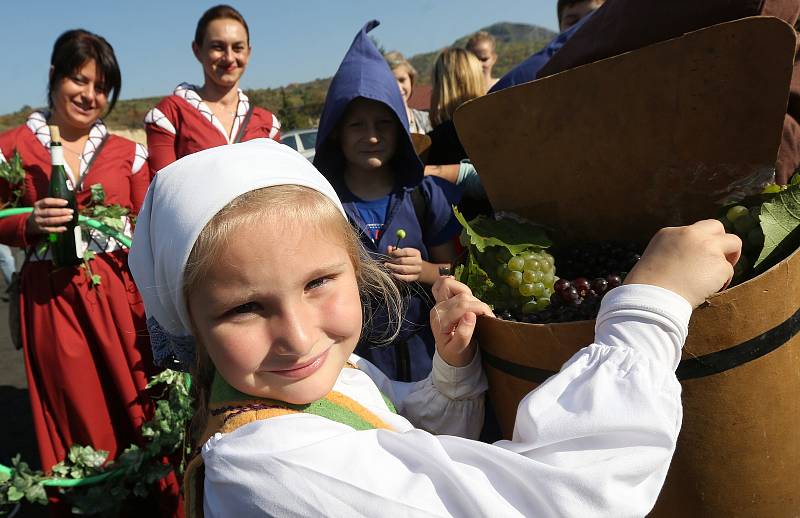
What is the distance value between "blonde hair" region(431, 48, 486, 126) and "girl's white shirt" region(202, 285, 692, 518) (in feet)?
11.2

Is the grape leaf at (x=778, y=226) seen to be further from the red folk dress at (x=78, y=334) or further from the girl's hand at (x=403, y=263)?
the red folk dress at (x=78, y=334)

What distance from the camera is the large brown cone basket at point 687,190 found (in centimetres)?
102

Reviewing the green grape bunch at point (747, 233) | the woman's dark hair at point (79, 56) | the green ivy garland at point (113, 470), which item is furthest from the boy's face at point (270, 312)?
the woman's dark hair at point (79, 56)

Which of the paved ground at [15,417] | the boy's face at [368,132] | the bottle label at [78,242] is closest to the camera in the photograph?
the boy's face at [368,132]

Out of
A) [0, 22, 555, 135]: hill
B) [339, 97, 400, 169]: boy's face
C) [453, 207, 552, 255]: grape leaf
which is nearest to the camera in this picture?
[453, 207, 552, 255]: grape leaf

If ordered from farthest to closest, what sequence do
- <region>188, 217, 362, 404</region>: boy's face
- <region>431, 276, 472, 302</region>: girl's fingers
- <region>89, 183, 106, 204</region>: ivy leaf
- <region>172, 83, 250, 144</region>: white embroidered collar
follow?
<region>172, 83, 250, 144</region>: white embroidered collar
<region>89, 183, 106, 204</region>: ivy leaf
<region>431, 276, 472, 302</region>: girl's fingers
<region>188, 217, 362, 404</region>: boy's face

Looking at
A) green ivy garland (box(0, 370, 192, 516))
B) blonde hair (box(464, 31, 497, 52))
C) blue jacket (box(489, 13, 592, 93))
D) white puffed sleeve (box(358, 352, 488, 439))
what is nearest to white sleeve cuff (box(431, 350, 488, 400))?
white puffed sleeve (box(358, 352, 488, 439))

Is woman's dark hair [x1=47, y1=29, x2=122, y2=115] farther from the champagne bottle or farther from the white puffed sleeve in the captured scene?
the white puffed sleeve

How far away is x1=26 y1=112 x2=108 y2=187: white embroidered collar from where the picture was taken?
3296 mm

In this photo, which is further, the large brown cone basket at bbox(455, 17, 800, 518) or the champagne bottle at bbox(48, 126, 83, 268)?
the champagne bottle at bbox(48, 126, 83, 268)

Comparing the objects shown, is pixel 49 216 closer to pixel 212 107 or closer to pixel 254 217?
pixel 212 107

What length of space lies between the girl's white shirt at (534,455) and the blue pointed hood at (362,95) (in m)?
2.02

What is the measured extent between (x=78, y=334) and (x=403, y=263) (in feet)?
6.35

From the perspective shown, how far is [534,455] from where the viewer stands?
97 cm
